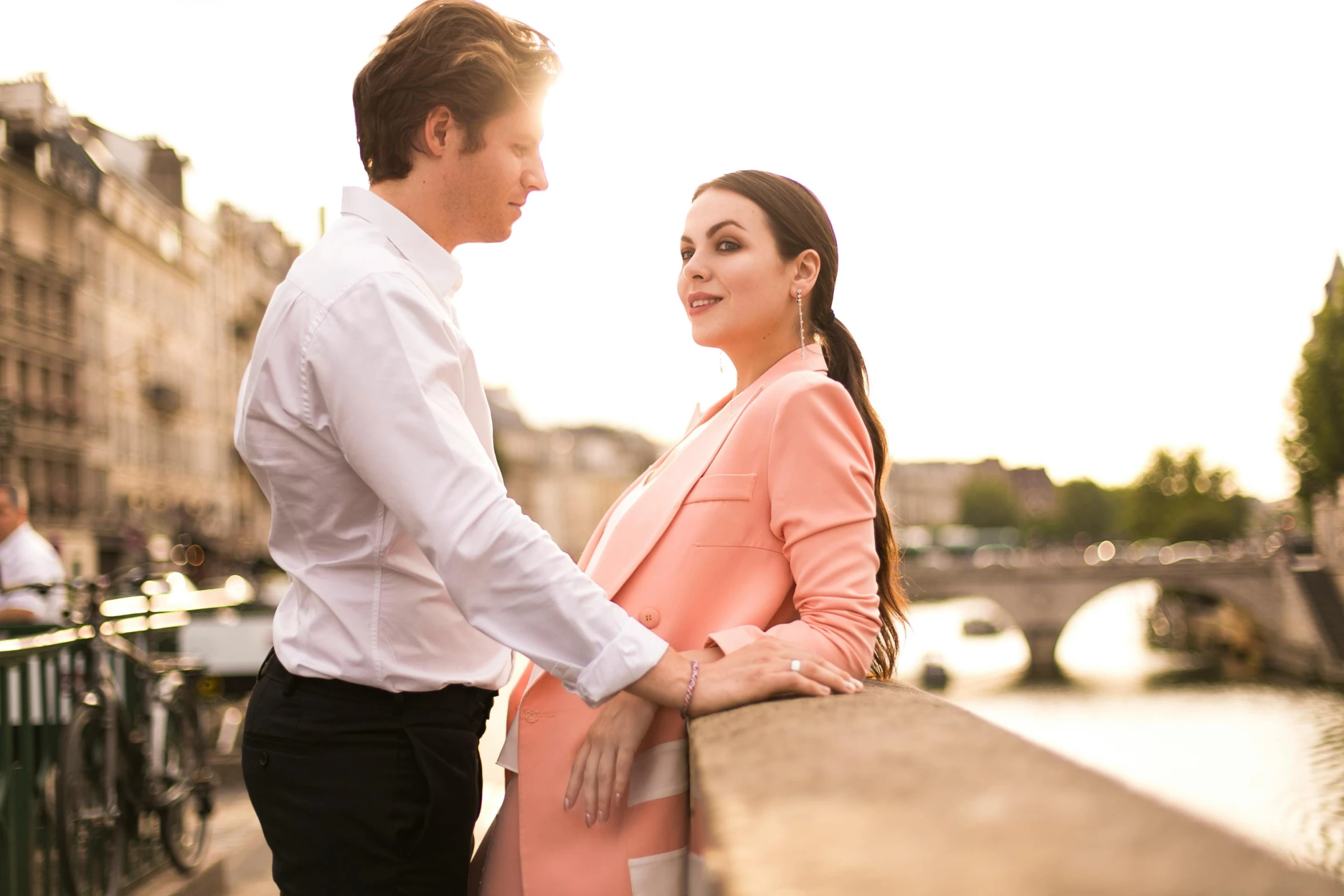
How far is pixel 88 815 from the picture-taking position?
14.9ft

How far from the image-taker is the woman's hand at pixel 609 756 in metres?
1.72

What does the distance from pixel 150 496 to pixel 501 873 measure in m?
40.6

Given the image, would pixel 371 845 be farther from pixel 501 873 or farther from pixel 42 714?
pixel 42 714

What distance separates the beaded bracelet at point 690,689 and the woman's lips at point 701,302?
29.5 inches

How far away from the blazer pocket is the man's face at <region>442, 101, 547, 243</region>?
0.56 meters

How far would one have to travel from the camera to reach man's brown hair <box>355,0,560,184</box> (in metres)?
1.93

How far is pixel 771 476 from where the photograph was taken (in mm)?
1850

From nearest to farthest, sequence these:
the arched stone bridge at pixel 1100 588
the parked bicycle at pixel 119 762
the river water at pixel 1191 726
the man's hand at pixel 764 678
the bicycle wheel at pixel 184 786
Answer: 1. the man's hand at pixel 764 678
2. the parked bicycle at pixel 119 762
3. the bicycle wheel at pixel 184 786
4. the river water at pixel 1191 726
5. the arched stone bridge at pixel 1100 588

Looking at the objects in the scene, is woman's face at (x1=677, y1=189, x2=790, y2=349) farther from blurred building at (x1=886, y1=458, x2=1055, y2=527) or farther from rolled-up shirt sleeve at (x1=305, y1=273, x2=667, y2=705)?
blurred building at (x1=886, y1=458, x2=1055, y2=527)

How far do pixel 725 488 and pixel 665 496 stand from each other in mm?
111

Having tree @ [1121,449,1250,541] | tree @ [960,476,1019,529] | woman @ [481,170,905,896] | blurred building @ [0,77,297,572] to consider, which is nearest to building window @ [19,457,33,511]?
blurred building @ [0,77,297,572]

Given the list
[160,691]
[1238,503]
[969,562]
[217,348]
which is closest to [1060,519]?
[1238,503]

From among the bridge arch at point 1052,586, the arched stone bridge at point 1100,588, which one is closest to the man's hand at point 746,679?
the arched stone bridge at point 1100,588

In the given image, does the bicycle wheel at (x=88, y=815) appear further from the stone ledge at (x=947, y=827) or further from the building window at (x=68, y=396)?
the building window at (x=68, y=396)
